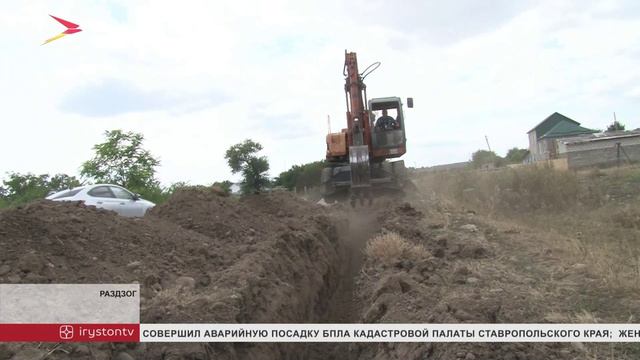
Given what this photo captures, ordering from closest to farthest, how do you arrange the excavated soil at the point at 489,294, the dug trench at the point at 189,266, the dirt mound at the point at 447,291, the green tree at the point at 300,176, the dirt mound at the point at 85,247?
1. the excavated soil at the point at 489,294
2. the dirt mound at the point at 447,291
3. the dug trench at the point at 189,266
4. the dirt mound at the point at 85,247
5. the green tree at the point at 300,176

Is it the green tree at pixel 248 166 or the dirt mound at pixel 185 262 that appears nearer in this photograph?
the dirt mound at pixel 185 262

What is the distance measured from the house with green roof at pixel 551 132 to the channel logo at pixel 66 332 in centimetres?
5674

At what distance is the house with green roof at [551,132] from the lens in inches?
2459

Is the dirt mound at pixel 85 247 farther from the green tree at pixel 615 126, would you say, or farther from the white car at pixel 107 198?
the green tree at pixel 615 126

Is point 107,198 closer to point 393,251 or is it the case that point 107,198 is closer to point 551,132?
point 393,251

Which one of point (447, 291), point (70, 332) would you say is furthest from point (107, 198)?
point (447, 291)

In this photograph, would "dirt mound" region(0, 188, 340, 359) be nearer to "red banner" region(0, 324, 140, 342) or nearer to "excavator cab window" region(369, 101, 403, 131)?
"red banner" region(0, 324, 140, 342)

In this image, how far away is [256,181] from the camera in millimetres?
30172

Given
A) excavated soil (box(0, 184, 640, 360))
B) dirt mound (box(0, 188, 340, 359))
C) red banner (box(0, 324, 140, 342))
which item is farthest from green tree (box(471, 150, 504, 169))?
red banner (box(0, 324, 140, 342))

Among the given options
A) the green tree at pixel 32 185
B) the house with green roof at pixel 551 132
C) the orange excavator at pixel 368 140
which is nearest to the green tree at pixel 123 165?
the green tree at pixel 32 185

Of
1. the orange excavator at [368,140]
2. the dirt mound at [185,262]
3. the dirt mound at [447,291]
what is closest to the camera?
the dirt mound at [447,291]

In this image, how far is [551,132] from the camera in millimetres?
65312

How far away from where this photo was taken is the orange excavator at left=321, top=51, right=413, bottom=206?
17.8 meters

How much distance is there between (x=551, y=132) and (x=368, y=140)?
175ft
